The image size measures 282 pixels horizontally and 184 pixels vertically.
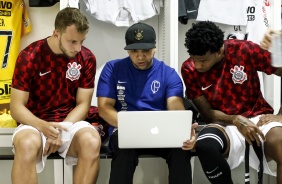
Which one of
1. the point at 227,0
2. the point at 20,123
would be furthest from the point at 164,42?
the point at 20,123

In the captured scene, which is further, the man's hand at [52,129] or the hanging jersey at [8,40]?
the hanging jersey at [8,40]

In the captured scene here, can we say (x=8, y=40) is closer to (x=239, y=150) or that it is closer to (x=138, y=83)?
(x=138, y=83)

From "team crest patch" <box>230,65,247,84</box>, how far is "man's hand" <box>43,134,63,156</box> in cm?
94

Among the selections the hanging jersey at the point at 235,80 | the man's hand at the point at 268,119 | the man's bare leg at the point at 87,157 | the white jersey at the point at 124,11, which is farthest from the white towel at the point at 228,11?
the man's bare leg at the point at 87,157

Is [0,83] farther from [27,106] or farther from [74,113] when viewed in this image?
[74,113]

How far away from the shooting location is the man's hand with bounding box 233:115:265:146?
1974 mm

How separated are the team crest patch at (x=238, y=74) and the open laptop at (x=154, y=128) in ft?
1.63

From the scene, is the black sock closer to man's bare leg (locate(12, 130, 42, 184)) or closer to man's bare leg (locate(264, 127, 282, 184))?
man's bare leg (locate(264, 127, 282, 184))

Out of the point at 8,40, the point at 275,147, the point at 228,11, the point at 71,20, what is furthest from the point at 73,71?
the point at 228,11

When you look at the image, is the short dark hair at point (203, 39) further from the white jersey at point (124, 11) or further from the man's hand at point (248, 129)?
the white jersey at point (124, 11)

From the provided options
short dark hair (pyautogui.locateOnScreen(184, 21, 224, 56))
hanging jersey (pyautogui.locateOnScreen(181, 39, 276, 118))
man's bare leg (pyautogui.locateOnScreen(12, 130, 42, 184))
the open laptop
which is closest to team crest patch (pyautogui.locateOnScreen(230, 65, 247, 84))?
hanging jersey (pyautogui.locateOnScreen(181, 39, 276, 118))

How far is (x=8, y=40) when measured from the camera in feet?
8.92

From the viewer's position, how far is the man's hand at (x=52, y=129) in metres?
1.91

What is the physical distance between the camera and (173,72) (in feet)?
7.45
